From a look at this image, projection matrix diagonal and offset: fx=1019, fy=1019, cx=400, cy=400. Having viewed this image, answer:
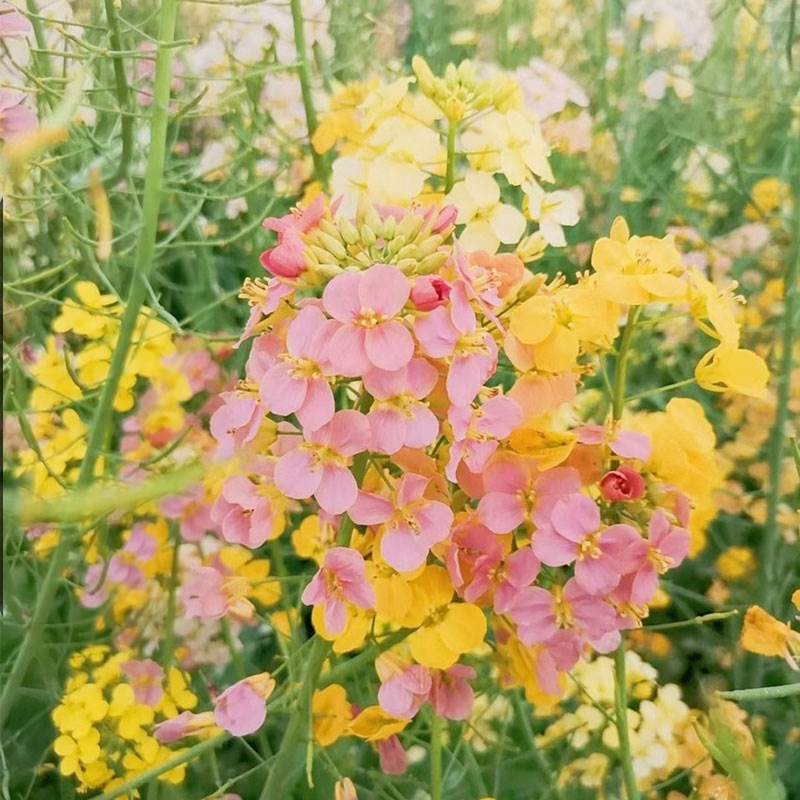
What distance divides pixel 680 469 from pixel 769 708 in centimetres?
53

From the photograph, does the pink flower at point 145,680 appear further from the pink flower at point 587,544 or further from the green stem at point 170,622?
the pink flower at point 587,544

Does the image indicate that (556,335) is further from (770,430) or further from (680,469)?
(770,430)

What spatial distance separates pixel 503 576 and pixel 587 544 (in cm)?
4

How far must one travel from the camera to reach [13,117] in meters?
0.57

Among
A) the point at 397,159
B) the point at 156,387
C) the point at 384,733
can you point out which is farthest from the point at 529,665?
the point at 156,387

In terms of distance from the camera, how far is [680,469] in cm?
48

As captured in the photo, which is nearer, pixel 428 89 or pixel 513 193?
pixel 428 89

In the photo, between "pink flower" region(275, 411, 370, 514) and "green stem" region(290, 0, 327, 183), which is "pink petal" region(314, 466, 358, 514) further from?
"green stem" region(290, 0, 327, 183)

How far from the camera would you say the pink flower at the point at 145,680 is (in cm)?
65

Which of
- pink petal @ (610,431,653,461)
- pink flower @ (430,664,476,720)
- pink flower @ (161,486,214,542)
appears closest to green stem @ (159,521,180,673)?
pink flower @ (161,486,214,542)

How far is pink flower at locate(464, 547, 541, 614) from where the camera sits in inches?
18.4

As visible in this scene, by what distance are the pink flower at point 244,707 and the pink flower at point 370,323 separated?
0.17 m

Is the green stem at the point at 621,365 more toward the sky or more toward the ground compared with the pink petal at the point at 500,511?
more toward the sky

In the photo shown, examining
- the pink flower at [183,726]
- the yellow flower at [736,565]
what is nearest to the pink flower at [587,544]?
the pink flower at [183,726]
